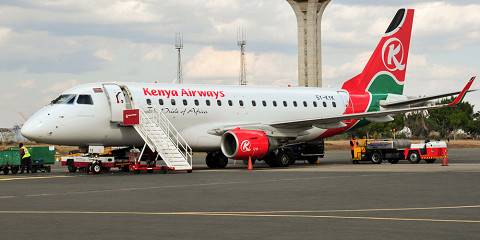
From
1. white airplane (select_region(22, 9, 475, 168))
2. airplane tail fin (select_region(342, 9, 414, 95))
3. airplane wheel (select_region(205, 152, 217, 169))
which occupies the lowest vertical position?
airplane wheel (select_region(205, 152, 217, 169))

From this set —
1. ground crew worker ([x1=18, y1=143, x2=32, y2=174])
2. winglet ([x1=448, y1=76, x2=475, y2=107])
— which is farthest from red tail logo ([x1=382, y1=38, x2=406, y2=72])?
ground crew worker ([x1=18, y1=143, x2=32, y2=174])

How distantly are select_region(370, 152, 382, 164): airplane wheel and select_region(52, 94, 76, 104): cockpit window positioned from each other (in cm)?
1848

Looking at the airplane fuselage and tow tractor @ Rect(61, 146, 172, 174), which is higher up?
the airplane fuselage

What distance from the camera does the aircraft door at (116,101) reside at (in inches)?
1523

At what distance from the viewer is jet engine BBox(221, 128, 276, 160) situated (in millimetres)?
40156

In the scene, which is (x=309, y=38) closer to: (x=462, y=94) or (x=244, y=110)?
(x=244, y=110)

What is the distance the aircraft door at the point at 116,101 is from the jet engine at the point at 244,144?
5.52 meters

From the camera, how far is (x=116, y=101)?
38.8 meters

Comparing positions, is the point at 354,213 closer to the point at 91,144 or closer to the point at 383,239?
the point at 383,239

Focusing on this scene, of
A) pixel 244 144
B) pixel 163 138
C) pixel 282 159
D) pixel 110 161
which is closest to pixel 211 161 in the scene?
pixel 282 159

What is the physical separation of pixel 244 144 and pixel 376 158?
11023mm

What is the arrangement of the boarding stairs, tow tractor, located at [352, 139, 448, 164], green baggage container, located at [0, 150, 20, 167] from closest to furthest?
1. the boarding stairs
2. green baggage container, located at [0, 150, 20, 167]
3. tow tractor, located at [352, 139, 448, 164]

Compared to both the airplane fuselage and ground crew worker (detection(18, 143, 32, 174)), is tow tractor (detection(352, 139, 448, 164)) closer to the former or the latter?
the airplane fuselage

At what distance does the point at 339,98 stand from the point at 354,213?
32122 millimetres
